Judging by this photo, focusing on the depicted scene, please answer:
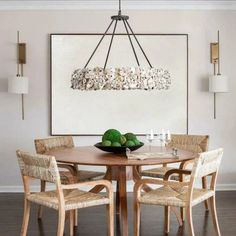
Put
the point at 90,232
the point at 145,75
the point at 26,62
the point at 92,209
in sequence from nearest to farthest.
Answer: the point at 145,75
the point at 90,232
the point at 92,209
the point at 26,62

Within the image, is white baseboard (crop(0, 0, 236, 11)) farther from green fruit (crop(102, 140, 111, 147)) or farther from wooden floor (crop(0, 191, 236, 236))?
wooden floor (crop(0, 191, 236, 236))

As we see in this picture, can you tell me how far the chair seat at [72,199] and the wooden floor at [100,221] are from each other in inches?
23.5

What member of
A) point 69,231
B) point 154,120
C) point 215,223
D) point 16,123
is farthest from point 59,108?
point 215,223

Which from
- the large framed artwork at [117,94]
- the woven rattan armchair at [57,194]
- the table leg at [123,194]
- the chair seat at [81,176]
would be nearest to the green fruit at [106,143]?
the table leg at [123,194]

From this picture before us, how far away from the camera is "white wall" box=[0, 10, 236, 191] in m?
5.36

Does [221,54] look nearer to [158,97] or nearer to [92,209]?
[158,97]

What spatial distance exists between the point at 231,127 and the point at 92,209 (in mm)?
2062

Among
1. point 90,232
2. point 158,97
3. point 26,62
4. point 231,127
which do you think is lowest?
point 90,232

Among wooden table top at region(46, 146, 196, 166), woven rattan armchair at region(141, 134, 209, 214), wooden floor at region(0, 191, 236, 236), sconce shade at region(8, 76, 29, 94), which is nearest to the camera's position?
wooden table top at region(46, 146, 196, 166)

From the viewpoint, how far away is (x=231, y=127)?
5480 millimetres

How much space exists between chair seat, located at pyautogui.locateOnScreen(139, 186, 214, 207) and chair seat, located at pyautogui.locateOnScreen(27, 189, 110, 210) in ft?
1.06

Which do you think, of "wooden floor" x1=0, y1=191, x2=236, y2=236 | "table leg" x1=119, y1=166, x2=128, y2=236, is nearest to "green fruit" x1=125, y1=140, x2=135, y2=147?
"table leg" x1=119, y1=166, x2=128, y2=236

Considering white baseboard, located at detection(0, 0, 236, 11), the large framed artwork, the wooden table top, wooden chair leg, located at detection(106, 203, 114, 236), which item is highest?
white baseboard, located at detection(0, 0, 236, 11)

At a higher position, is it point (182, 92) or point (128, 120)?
point (182, 92)
